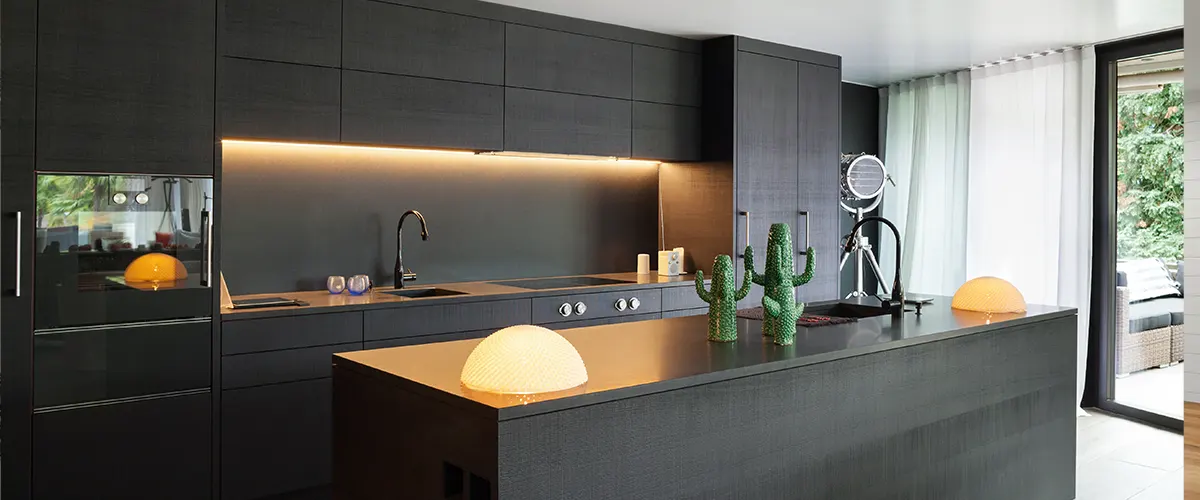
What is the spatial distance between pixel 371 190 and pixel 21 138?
5.54ft

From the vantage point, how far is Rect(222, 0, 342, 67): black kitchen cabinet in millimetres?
3543

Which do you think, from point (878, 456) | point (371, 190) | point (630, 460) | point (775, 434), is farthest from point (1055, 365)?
point (371, 190)

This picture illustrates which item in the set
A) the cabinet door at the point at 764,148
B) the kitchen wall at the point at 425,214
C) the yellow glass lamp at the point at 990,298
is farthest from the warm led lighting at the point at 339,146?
the yellow glass lamp at the point at 990,298

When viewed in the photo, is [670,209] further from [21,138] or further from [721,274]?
[21,138]

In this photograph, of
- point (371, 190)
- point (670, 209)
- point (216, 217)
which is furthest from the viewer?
point (670, 209)

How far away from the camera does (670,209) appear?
559cm

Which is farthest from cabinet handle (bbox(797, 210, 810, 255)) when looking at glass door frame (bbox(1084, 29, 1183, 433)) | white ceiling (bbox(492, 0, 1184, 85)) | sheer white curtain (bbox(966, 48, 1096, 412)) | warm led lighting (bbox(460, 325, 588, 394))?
warm led lighting (bbox(460, 325, 588, 394))

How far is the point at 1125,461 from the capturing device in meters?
4.40

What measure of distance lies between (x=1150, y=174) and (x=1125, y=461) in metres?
1.83

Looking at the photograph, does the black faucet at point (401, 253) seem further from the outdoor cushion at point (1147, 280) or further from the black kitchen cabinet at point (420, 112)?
the outdoor cushion at point (1147, 280)

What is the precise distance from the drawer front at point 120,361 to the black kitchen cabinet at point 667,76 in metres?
2.73

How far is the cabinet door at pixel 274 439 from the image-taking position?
11.2 feet

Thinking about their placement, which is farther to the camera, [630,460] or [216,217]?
[216,217]

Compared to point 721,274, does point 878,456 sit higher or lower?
lower
